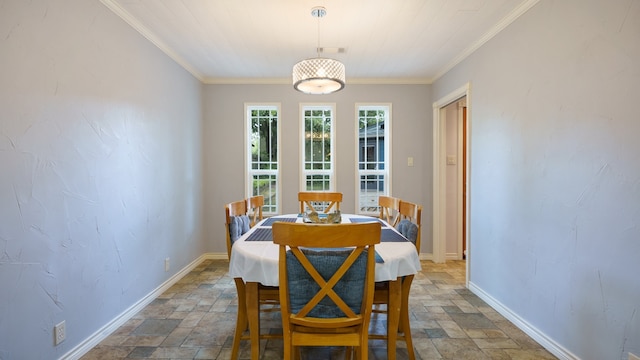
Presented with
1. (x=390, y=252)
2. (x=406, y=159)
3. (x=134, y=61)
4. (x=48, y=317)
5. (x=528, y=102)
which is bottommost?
(x=48, y=317)

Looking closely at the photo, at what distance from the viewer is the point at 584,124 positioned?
1.74 metres

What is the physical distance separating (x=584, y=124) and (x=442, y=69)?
2186 millimetres

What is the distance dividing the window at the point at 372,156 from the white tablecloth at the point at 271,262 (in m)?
2.40

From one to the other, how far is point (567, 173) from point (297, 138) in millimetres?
2989

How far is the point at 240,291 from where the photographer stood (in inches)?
72.6

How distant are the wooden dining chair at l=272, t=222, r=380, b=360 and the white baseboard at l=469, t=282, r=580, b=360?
1.48 meters

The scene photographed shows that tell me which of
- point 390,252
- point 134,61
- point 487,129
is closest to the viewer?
point 390,252

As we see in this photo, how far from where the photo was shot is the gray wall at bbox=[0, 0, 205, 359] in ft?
4.98

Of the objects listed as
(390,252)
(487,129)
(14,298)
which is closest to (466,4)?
(487,129)

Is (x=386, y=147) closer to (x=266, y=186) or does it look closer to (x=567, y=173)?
(x=266, y=186)

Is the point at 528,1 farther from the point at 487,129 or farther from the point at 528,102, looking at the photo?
the point at 487,129

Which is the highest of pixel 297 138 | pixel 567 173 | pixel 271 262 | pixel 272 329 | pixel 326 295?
pixel 297 138

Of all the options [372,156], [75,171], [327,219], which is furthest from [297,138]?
[75,171]

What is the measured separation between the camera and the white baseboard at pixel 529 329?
190cm
